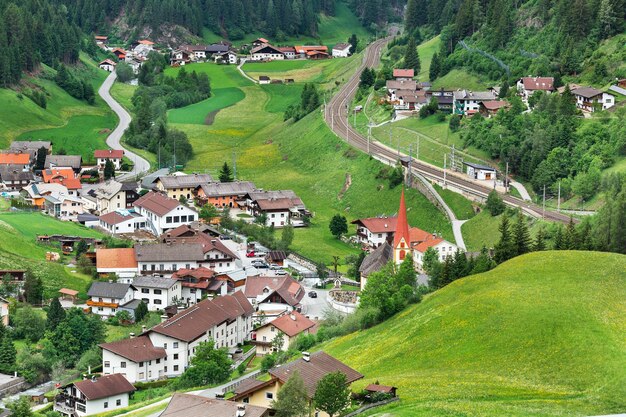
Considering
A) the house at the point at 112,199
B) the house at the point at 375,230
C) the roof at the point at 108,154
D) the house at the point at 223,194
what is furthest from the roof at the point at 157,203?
the roof at the point at 108,154

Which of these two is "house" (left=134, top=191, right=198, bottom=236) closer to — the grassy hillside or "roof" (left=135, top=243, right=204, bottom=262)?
"roof" (left=135, top=243, right=204, bottom=262)

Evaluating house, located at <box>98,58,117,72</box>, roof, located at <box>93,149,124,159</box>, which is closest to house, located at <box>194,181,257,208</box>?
roof, located at <box>93,149,124,159</box>

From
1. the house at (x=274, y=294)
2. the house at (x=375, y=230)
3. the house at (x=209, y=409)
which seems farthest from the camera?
the house at (x=375, y=230)

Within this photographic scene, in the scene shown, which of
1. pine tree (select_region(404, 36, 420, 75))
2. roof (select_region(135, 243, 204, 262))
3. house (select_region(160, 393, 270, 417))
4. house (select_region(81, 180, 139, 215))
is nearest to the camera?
house (select_region(160, 393, 270, 417))

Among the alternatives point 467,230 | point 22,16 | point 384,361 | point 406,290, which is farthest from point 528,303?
point 22,16

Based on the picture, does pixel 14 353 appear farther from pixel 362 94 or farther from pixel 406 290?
pixel 362 94

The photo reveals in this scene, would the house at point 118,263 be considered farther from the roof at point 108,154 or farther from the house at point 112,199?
the roof at point 108,154
